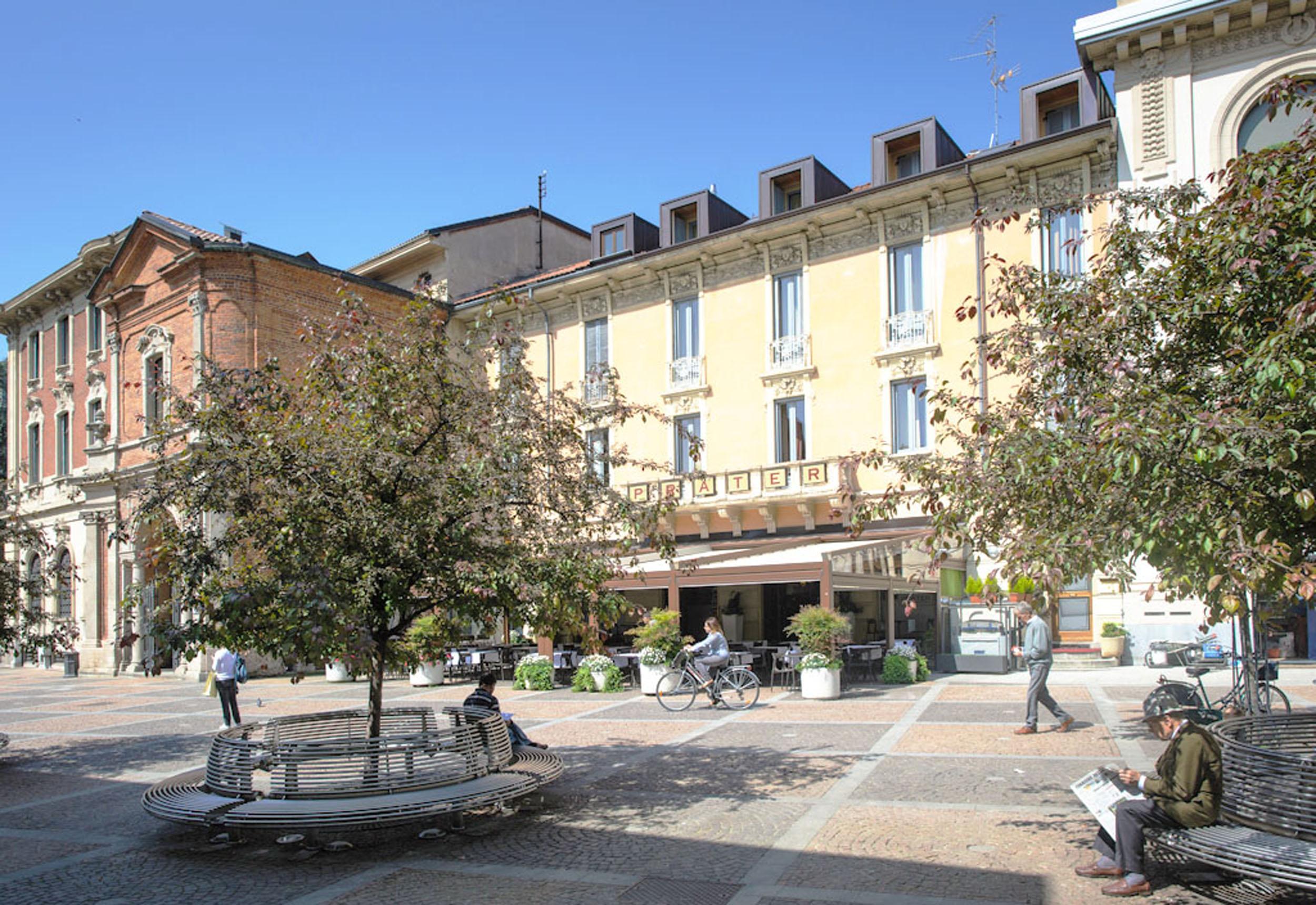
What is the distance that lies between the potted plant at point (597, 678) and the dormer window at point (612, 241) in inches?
581

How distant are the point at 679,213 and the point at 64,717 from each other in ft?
65.0

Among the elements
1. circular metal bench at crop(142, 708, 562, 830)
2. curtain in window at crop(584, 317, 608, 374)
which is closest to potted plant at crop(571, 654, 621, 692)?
circular metal bench at crop(142, 708, 562, 830)

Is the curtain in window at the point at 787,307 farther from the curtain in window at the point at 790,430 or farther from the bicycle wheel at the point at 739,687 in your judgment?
the bicycle wheel at the point at 739,687

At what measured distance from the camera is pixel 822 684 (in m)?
17.0

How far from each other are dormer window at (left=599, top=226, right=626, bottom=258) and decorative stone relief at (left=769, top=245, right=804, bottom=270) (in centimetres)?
555

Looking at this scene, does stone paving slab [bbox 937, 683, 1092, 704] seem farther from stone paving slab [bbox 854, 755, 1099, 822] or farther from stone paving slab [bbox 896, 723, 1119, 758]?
stone paving slab [bbox 854, 755, 1099, 822]

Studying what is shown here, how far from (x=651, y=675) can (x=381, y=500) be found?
10244mm

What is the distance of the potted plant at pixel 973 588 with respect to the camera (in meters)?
20.2

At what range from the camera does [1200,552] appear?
6051 mm

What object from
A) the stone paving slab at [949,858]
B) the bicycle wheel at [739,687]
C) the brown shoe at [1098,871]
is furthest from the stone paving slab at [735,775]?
the bicycle wheel at [739,687]

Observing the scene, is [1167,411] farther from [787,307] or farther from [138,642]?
[138,642]

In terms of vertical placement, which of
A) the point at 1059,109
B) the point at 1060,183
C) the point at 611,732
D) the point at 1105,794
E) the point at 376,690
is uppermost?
the point at 1059,109

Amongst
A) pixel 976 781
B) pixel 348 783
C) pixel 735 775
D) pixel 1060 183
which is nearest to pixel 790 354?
pixel 1060 183

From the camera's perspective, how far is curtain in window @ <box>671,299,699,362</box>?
28141 millimetres
